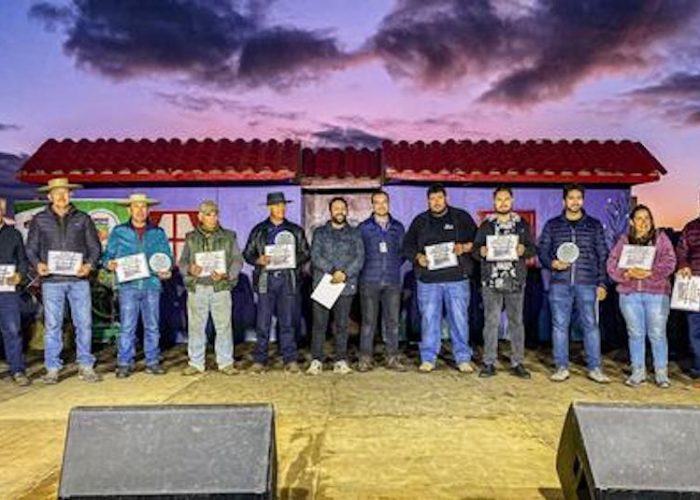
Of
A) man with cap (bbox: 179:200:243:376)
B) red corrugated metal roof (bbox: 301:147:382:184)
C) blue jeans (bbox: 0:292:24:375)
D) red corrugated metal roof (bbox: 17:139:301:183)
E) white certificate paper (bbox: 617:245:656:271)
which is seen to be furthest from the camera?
red corrugated metal roof (bbox: 301:147:382:184)

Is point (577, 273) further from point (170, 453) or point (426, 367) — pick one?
point (170, 453)

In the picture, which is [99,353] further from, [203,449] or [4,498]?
[203,449]

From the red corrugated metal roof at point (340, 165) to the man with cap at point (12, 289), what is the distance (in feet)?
12.7

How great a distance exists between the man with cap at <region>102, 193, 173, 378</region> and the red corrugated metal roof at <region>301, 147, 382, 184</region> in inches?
105

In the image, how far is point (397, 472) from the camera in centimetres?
419

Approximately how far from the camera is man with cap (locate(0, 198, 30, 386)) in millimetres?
7020

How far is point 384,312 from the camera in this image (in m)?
7.72

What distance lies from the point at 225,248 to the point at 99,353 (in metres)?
2.83

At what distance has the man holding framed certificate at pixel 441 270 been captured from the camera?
7523 millimetres

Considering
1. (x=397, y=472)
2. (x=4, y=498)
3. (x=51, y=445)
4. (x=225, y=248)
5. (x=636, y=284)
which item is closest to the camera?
(x=4, y=498)

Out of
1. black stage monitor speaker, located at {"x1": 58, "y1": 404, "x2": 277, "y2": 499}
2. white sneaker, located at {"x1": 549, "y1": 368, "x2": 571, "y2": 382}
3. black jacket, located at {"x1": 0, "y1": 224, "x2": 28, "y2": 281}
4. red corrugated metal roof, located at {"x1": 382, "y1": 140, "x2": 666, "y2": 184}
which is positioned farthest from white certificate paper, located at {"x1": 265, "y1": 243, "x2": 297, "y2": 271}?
black stage monitor speaker, located at {"x1": 58, "y1": 404, "x2": 277, "y2": 499}

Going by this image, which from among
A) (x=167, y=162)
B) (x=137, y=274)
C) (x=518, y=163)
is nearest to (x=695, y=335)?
(x=518, y=163)

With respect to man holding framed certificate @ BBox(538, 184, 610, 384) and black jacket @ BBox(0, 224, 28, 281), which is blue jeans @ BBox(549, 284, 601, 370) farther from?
black jacket @ BBox(0, 224, 28, 281)

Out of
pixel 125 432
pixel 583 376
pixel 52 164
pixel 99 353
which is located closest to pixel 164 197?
pixel 52 164
